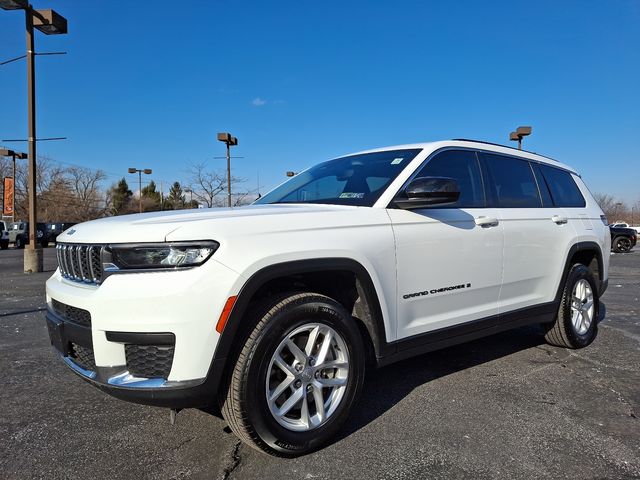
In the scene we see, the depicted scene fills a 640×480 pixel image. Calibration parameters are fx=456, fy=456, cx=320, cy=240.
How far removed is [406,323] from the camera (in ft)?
9.59

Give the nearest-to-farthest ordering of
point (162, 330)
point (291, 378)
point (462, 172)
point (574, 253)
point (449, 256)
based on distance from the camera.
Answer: point (162, 330) → point (291, 378) → point (449, 256) → point (462, 172) → point (574, 253)

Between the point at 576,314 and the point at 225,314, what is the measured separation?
378 cm

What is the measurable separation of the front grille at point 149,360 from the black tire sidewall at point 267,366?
1.26 ft

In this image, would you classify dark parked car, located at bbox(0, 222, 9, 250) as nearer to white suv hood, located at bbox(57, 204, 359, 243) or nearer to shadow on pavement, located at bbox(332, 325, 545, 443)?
white suv hood, located at bbox(57, 204, 359, 243)

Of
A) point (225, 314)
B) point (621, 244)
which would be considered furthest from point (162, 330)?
point (621, 244)

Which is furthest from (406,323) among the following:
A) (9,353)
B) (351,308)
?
(9,353)

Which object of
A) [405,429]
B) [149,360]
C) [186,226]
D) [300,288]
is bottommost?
[405,429]

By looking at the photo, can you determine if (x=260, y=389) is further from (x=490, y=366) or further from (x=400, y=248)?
(x=490, y=366)

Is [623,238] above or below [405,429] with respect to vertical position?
above

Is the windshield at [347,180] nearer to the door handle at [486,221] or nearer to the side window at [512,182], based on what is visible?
the door handle at [486,221]

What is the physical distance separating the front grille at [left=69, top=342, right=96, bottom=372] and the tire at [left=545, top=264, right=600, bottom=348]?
12.9 feet

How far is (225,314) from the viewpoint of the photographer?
7.09ft

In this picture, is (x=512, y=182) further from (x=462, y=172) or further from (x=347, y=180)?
(x=347, y=180)

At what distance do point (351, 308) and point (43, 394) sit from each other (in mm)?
2403
